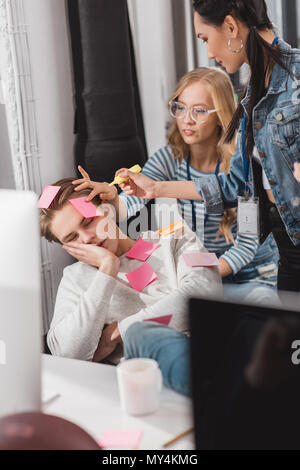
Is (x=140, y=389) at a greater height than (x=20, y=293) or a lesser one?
lesser

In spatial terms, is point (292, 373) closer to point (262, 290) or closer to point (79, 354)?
point (79, 354)

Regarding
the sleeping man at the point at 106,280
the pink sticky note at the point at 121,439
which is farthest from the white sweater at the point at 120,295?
the pink sticky note at the point at 121,439

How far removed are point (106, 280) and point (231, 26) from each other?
938mm

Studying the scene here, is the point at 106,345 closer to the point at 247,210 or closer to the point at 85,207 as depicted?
the point at 85,207

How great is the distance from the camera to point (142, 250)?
6.36 ft

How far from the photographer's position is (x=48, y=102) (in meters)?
2.08

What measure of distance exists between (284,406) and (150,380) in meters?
0.43

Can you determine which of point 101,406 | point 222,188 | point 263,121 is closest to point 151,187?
point 222,188

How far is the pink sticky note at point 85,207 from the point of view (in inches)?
75.0

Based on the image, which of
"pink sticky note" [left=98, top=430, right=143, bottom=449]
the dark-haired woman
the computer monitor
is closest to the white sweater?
the dark-haired woman

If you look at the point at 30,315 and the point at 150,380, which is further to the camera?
the point at 150,380

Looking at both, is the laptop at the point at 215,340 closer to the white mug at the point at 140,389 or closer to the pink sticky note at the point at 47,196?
the white mug at the point at 140,389

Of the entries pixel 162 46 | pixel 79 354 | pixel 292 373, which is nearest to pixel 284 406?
pixel 292 373

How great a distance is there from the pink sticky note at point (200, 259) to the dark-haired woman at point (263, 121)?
185mm
